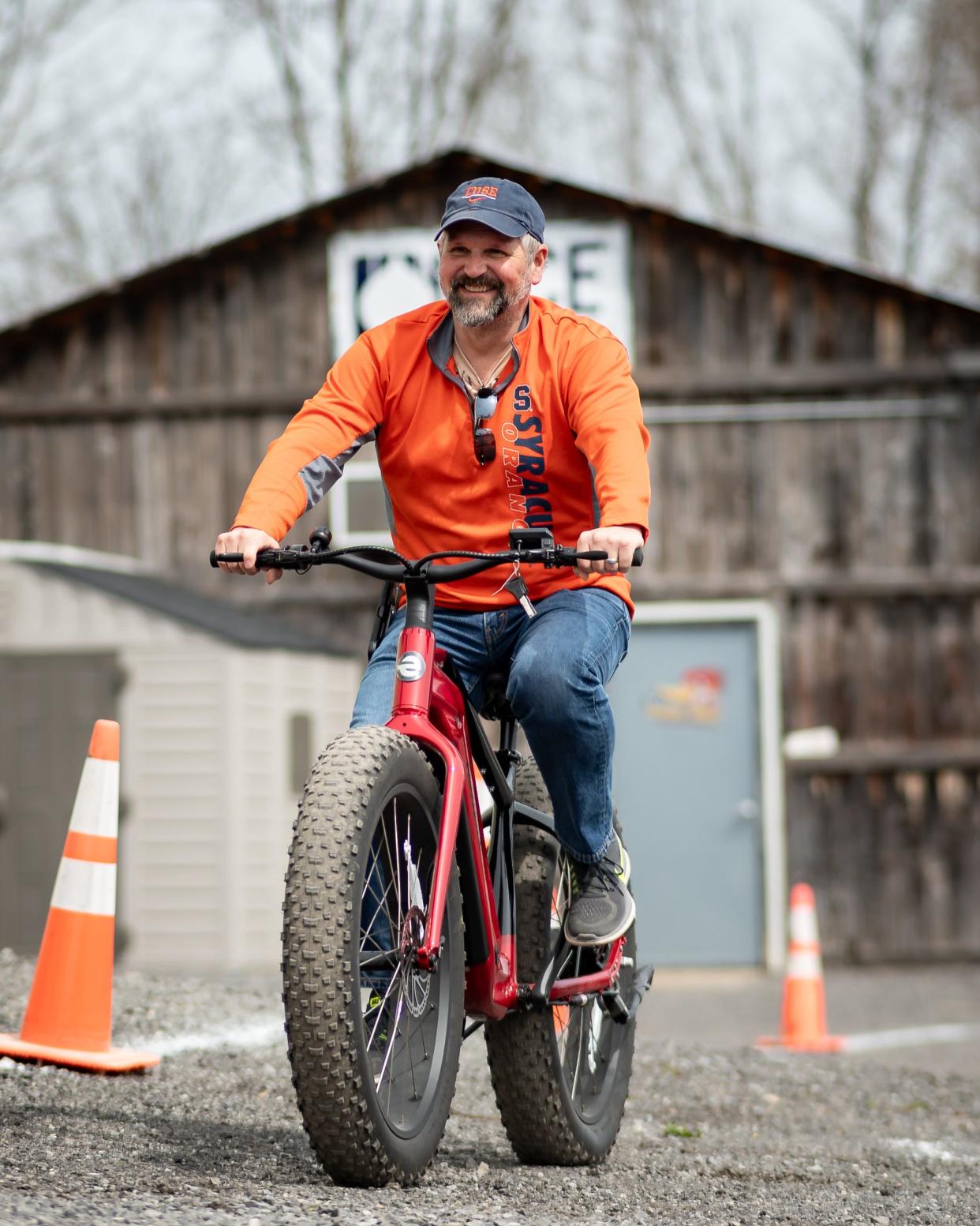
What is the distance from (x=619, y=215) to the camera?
49.4 feet

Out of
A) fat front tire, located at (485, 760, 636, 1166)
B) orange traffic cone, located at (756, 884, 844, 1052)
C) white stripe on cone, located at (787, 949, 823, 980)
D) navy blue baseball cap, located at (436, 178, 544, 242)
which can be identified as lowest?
orange traffic cone, located at (756, 884, 844, 1052)

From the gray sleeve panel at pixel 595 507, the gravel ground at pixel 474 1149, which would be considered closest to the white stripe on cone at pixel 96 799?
the gravel ground at pixel 474 1149

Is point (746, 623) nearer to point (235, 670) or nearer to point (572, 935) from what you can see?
point (235, 670)

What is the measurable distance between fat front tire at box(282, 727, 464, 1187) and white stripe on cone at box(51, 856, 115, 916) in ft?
5.92

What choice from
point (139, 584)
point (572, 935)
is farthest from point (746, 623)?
point (572, 935)

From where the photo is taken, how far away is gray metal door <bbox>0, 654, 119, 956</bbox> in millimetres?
13234

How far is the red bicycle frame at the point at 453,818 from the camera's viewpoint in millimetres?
3854

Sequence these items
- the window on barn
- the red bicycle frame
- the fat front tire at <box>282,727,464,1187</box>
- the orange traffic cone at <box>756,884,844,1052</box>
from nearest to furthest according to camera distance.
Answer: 1. the fat front tire at <box>282,727,464,1187</box>
2. the red bicycle frame
3. the orange traffic cone at <box>756,884,844,1052</box>
4. the window on barn

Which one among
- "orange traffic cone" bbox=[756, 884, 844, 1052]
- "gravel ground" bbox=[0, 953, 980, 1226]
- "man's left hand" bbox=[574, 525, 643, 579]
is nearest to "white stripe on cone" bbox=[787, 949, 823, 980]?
"orange traffic cone" bbox=[756, 884, 844, 1052]

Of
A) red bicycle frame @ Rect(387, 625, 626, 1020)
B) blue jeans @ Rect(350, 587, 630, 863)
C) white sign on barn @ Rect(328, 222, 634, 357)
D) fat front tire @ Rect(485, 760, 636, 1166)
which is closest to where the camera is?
red bicycle frame @ Rect(387, 625, 626, 1020)

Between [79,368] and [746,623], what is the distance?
618cm

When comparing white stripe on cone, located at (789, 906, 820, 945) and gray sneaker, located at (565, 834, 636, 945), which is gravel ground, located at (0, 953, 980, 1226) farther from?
white stripe on cone, located at (789, 906, 820, 945)

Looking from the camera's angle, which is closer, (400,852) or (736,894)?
(400,852)

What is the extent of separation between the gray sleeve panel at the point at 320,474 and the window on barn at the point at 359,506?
10234 millimetres
